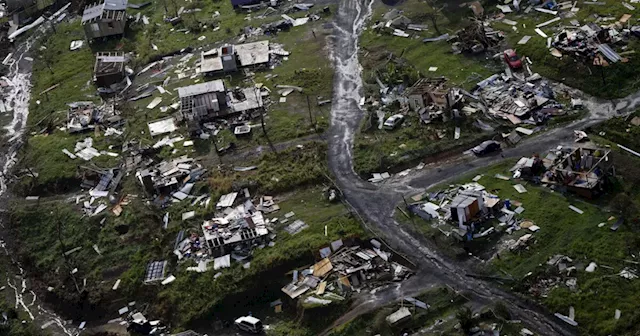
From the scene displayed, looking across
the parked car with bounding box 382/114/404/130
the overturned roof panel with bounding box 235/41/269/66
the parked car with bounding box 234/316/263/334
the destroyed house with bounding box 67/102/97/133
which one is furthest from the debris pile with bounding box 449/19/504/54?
the destroyed house with bounding box 67/102/97/133

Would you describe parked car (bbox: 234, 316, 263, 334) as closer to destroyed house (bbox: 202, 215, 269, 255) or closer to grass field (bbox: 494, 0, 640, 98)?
destroyed house (bbox: 202, 215, 269, 255)

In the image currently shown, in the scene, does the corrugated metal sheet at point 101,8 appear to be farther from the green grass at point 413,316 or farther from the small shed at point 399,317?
the small shed at point 399,317

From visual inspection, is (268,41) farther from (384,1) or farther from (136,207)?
(136,207)

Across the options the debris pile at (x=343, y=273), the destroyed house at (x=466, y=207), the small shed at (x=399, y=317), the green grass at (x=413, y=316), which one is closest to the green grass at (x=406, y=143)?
the destroyed house at (x=466, y=207)

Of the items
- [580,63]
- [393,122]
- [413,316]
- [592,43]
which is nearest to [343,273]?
[413,316]

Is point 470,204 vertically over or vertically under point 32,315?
over

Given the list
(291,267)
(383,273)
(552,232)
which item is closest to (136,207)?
(291,267)

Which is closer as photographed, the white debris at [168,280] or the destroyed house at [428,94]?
the white debris at [168,280]
